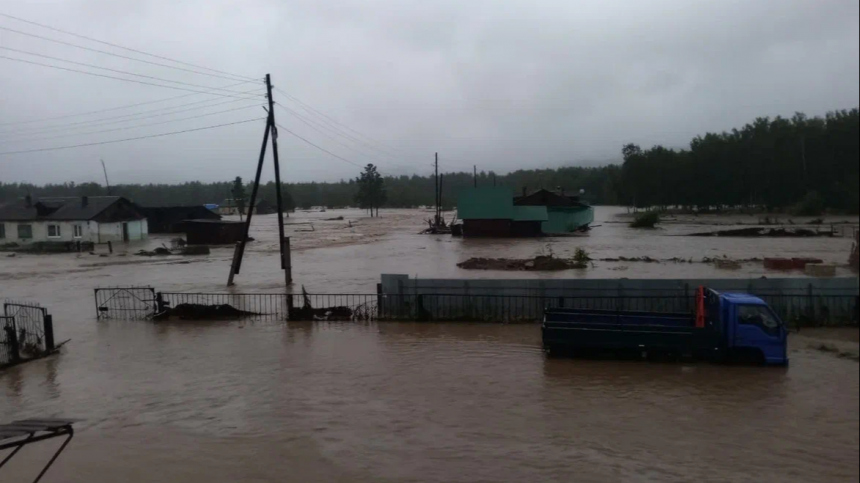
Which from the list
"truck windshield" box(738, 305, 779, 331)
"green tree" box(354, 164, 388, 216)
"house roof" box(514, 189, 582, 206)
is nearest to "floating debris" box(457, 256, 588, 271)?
"truck windshield" box(738, 305, 779, 331)

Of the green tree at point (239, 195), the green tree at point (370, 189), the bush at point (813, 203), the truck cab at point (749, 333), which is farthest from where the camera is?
the green tree at point (370, 189)

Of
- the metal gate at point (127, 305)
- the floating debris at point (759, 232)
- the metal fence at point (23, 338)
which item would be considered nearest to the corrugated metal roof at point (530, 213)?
the floating debris at point (759, 232)

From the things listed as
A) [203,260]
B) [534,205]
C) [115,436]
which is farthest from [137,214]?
[115,436]

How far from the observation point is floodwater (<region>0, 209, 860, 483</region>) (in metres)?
8.28

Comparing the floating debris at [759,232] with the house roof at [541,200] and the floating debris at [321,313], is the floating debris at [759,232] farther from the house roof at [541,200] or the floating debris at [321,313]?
the floating debris at [321,313]

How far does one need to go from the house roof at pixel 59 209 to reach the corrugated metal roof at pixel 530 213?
33.0 metres

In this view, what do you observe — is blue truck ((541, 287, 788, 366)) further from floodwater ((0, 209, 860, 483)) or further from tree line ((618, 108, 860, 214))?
tree line ((618, 108, 860, 214))

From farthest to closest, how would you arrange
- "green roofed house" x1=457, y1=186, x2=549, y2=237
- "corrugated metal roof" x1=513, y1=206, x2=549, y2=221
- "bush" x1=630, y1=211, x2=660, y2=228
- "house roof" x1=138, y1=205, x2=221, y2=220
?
"house roof" x1=138, y1=205, x2=221, y2=220
"bush" x1=630, y1=211, x2=660, y2=228
"green roofed house" x1=457, y1=186, x2=549, y2=237
"corrugated metal roof" x1=513, y1=206, x2=549, y2=221

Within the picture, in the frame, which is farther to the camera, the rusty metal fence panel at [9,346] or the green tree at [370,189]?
the green tree at [370,189]

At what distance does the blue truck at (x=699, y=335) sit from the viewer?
40.3 feet

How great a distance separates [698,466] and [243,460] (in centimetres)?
581

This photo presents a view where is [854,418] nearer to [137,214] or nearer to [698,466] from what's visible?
[698,466]

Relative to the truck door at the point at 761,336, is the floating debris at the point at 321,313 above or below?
below

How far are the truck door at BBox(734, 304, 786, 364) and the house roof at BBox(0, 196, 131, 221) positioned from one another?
4657cm
